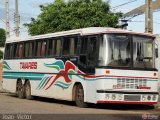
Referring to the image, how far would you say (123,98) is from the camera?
18891 mm

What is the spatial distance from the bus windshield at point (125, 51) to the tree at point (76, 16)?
1427 centimetres

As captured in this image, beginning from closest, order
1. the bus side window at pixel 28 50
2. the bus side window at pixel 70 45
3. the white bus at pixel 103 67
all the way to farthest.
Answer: the white bus at pixel 103 67, the bus side window at pixel 70 45, the bus side window at pixel 28 50

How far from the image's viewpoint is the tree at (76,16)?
34094 millimetres

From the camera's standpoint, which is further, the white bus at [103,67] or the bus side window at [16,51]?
the bus side window at [16,51]

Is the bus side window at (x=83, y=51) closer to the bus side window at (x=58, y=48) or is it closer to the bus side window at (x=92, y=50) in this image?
the bus side window at (x=92, y=50)

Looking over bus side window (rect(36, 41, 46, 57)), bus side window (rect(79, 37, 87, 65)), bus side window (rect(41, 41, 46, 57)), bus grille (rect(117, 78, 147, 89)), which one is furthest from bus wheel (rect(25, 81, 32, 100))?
bus grille (rect(117, 78, 147, 89))

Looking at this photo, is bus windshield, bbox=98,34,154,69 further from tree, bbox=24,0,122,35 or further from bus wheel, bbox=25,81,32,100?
tree, bbox=24,0,122,35

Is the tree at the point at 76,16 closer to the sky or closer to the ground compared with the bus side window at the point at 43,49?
closer to the sky

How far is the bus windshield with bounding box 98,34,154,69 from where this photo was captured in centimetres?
1883

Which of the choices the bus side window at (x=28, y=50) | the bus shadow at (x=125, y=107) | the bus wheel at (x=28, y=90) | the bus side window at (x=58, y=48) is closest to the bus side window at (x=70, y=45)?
the bus side window at (x=58, y=48)

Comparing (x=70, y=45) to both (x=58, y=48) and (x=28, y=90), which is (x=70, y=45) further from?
(x=28, y=90)

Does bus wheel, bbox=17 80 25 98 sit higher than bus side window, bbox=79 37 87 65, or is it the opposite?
bus side window, bbox=79 37 87 65

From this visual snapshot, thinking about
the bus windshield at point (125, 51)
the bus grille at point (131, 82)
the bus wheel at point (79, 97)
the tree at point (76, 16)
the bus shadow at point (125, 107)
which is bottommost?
the bus shadow at point (125, 107)

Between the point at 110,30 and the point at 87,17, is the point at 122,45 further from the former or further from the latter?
the point at 87,17
